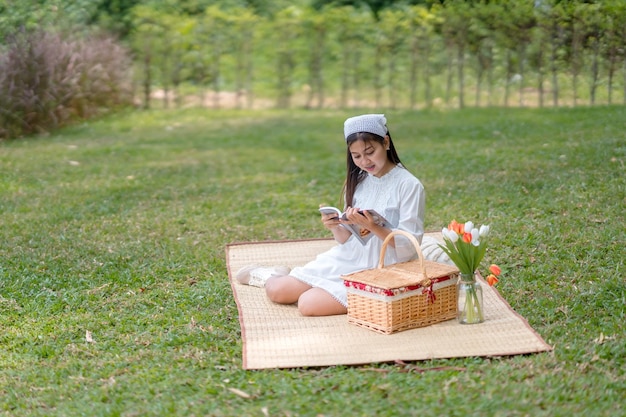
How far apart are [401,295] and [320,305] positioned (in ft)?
1.69

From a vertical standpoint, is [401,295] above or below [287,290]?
above

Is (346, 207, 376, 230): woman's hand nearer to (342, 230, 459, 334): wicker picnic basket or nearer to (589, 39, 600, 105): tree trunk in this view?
(342, 230, 459, 334): wicker picnic basket

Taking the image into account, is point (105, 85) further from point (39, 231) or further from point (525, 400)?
point (525, 400)

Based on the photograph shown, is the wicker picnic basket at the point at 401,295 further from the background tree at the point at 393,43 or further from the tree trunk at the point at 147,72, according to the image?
the tree trunk at the point at 147,72

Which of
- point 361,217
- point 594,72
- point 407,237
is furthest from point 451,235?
point 594,72

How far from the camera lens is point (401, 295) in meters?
3.62

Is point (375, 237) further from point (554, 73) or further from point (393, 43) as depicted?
point (393, 43)

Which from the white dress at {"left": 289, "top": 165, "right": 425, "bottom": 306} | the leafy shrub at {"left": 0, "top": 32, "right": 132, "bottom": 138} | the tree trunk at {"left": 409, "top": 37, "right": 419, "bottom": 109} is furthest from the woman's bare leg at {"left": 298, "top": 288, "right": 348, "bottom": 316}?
the tree trunk at {"left": 409, "top": 37, "right": 419, "bottom": 109}

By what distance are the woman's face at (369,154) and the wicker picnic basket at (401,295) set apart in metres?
0.39

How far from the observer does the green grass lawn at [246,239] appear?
3055mm

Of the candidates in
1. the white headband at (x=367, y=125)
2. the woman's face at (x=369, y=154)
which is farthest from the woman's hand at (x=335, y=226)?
the white headband at (x=367, y=125)

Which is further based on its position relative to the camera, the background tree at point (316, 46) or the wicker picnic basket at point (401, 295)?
the background tree at point (316, 46)

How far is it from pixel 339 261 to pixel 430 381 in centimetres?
120

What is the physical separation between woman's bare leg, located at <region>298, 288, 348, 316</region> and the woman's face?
2.13 ft
